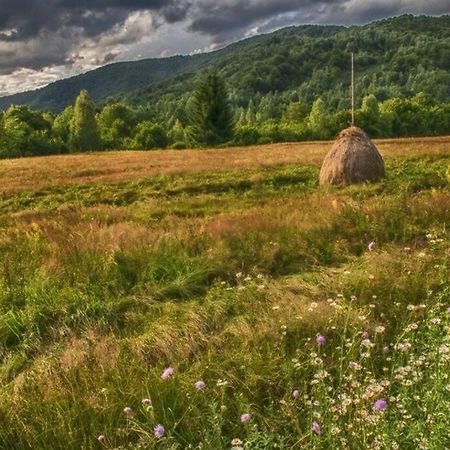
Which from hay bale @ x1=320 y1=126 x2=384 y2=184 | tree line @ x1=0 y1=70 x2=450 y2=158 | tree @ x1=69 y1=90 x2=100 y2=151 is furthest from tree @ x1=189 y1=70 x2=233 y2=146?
hay bale @ x1=320 y1=126 x2=384 y2=184

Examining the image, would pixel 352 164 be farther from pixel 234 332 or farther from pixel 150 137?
pixel 150 137

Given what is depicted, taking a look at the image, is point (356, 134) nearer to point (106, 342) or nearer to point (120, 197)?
point (120, 197)

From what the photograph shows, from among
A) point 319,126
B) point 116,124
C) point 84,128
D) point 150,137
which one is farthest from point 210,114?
point 116,124

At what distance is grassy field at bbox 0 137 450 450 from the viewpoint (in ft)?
11.9

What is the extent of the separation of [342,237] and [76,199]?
13.7 metres

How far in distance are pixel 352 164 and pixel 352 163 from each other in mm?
41

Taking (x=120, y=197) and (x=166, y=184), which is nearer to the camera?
(x=120, y=197)

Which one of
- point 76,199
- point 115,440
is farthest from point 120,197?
point 115,440

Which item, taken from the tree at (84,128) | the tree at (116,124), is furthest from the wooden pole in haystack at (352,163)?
the tree at (116,124)

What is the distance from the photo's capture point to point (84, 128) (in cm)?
7175

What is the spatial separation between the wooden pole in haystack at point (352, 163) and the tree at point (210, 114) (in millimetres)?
50143

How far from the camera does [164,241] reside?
29.2ft

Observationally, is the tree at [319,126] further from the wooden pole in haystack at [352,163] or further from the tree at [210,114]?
the wooden pole in haystack at [352,163]

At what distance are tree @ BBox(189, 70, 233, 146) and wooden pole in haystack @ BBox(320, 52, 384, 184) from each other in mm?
50143
